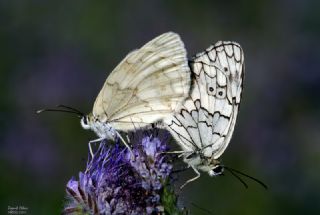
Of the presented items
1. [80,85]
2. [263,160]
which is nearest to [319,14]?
[263,160]

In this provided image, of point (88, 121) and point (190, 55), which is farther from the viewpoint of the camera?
point (190, 55)

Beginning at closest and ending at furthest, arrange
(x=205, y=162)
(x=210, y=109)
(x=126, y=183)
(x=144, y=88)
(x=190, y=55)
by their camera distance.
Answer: (x=126, y=183), (x=205, y=162), (x=210, y=109), (x=144, y=88), (x=190, y=55)

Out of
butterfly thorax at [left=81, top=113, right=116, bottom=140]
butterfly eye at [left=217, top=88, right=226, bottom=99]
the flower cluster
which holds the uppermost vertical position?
butterfly eye at [left=217, top=88, right=226, bottom=99]

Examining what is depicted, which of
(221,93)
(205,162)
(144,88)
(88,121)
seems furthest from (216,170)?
Result: (88,121)

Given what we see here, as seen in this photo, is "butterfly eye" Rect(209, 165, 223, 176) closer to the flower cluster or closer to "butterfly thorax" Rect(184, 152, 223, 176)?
"butterfly thorax" Rect(184, 152, 223, 176)

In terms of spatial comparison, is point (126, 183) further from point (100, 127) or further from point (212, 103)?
point (212, 103)

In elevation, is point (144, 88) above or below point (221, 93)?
above

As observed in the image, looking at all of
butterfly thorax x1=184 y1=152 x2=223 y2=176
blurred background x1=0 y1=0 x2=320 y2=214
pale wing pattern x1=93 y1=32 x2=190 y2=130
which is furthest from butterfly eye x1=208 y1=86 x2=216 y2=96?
blurred background x1=0 y1=0 x2=320 y2=214
